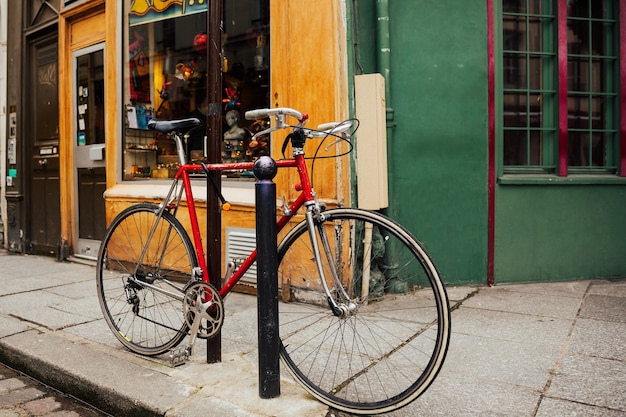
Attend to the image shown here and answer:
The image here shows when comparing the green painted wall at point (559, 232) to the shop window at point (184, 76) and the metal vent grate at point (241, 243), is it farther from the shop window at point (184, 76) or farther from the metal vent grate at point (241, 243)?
the shop window at point (184, 76)

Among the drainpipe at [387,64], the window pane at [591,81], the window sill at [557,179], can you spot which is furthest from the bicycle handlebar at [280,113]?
the window pane at [591,81]

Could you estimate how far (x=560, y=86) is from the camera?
5324 millimetres

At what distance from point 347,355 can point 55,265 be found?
4.98 metres

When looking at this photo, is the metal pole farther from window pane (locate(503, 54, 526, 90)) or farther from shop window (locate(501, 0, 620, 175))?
window pane (locate(503, 54, 526, 90))

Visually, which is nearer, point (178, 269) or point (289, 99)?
point (178, 269)

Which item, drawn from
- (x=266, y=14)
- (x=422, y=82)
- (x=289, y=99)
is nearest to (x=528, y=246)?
(x=422, y=82)

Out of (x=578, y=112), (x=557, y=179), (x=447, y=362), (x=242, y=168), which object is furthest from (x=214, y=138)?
(x=578, y=112)


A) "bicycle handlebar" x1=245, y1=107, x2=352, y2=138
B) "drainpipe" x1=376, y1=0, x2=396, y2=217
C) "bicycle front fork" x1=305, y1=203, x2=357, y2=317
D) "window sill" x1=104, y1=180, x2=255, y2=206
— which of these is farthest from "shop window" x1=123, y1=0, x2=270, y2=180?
"bicycle front fork" x1=305, y1=203, x2=357, y2=317

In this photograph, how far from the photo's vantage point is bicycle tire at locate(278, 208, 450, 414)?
2336 millimetres

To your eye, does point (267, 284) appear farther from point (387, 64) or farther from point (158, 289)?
point (387, 64)

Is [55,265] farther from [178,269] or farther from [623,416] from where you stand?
[623,416]

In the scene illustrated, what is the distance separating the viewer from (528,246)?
515cm

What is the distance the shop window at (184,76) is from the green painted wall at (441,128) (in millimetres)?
1224

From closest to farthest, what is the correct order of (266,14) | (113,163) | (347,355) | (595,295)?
(347,355), (595,295), (266,14), (113,163)
